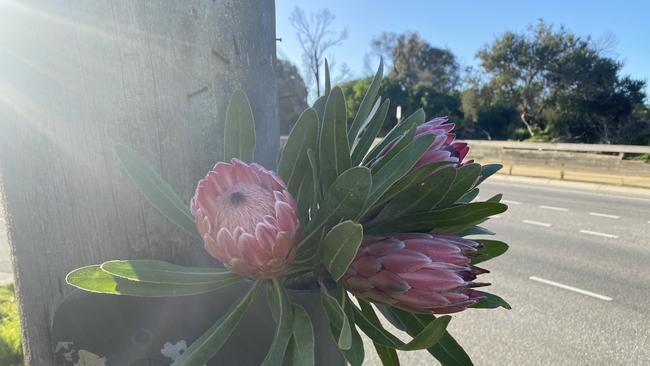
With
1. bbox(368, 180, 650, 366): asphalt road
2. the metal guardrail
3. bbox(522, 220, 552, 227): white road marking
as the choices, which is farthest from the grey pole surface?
the metal guardrail

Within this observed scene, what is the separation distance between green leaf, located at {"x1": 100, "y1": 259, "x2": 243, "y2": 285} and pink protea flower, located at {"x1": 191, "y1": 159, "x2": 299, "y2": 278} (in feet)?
0.17

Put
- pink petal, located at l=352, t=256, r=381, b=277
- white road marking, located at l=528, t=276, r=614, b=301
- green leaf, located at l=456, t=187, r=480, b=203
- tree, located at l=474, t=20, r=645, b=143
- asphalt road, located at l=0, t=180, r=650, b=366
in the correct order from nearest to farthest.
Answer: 1. pink petal, located at l=352, t=256, r=381, b=277
2. green leaf, located at l=456, t=187, r=480, b=203
3. asphalt road, located at l=0, t=180, r=650, b=366
4. white road marking, located at l=528, t=276, r=614, b=301
5. tree, located at l=474, t=20, r=645, b=143

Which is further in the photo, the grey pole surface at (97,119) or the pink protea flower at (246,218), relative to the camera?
the grey pole surface at (97,119)

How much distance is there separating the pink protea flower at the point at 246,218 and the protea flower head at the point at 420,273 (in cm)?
11

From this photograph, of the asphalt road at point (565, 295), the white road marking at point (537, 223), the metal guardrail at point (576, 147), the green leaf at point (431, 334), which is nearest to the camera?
the green leaf at point (431, 334)

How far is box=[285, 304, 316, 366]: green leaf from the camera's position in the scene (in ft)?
1.60

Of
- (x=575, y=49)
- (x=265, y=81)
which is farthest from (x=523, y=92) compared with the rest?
(x=265, y=81)

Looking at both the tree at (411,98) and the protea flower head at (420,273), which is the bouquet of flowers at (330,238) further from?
the tree at (411,98)

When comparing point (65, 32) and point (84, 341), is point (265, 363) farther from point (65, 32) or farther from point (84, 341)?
point (65, 32)

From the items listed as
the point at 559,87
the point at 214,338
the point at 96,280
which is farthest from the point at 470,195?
the point at 559,87

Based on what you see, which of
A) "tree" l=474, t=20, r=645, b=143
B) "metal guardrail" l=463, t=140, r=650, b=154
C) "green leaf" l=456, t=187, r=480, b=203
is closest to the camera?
"green leaf" l=456, t=187, r=480, b=203

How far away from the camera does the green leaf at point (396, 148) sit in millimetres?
609

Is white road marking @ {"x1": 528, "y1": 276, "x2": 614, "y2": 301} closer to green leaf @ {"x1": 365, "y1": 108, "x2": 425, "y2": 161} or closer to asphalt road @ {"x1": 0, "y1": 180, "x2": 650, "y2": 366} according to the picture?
asphalt road @ {"x1": 0, "y1": 180, "x2": 650, "y2": 366}

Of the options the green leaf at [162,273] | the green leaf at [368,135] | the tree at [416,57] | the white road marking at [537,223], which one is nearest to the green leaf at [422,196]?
the green leaf at [368,135]
